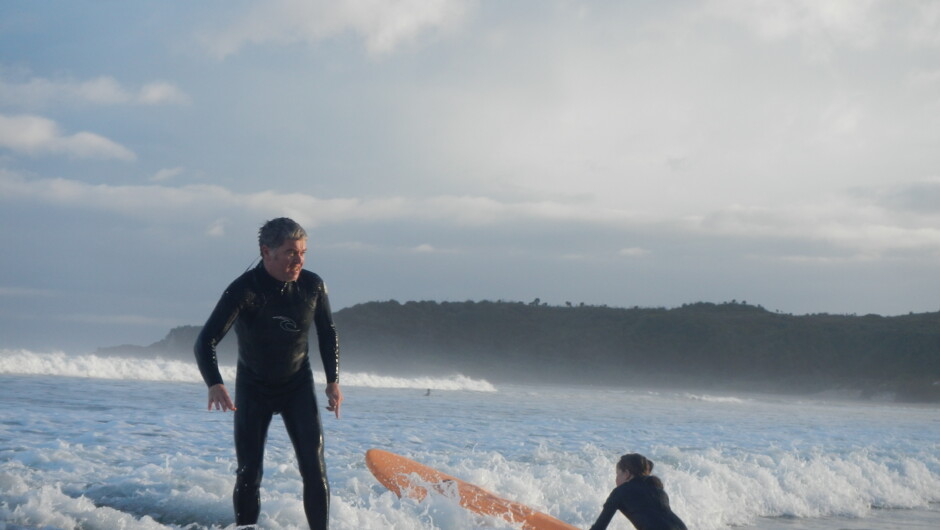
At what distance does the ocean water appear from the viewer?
621 centimetres

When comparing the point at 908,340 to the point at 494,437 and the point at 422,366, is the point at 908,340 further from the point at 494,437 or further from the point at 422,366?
the point at 494,437

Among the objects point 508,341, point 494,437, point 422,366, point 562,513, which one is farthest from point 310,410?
point 508,341

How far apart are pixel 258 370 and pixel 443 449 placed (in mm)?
5991

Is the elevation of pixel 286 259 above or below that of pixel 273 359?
above

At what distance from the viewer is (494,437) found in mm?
12109

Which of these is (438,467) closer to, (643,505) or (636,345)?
(643,505)

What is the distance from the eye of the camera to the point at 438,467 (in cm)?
865

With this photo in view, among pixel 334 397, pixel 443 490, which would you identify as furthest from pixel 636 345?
pixel 334 397

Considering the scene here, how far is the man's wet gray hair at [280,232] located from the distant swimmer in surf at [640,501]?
2256mm

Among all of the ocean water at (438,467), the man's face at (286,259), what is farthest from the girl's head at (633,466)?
the man's face at (286,259)

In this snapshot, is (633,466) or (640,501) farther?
(633,466)

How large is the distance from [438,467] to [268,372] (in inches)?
169

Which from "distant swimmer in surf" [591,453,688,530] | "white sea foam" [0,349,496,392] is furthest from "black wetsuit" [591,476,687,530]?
"white sea foam" [0,349,496,392]

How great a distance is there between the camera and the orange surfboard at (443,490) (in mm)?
6074
